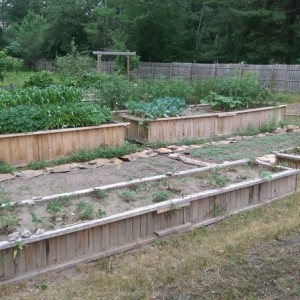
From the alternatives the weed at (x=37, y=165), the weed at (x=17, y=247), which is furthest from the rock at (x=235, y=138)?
the weed at (x=17, y=247)

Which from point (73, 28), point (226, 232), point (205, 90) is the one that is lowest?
point (226, 232)

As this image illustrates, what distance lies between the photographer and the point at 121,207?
4.35m

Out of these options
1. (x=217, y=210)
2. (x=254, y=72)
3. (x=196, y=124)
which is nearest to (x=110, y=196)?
(x=217, y=210)

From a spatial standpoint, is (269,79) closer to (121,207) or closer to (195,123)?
(195,123)

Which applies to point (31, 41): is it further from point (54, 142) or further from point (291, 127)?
point (54, 142)

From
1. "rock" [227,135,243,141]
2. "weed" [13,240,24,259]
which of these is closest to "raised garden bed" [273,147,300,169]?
"rock" [227,135,243,141]

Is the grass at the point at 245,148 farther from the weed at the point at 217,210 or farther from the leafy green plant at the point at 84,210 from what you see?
the leafy green plant at the point at 84,210

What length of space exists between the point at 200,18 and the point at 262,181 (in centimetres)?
3043

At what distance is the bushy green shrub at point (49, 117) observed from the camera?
673cm

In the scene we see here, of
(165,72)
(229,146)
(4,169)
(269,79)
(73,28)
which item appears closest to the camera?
(4,169)

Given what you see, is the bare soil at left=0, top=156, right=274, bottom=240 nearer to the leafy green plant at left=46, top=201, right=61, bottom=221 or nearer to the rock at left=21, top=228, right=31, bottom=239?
the leafy green plant at left=46, top=201, right=61, bottom=221

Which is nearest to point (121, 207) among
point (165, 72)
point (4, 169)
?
point (4, 169)

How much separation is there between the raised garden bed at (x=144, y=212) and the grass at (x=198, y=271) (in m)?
0.12

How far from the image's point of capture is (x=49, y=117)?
7.14 meters
